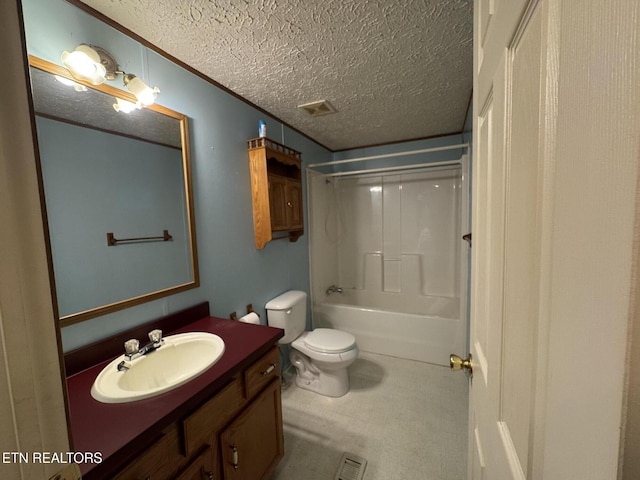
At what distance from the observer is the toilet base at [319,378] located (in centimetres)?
204

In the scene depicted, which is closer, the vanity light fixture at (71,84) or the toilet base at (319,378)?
the vanity light fixture at (71,84)

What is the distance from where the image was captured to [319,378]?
6.86 ft

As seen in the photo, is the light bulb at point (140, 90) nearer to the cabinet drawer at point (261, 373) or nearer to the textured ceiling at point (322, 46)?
the textured ceiling at point (322, 46)

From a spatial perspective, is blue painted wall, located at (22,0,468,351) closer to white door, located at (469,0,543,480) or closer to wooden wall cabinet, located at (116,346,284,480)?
wooden wall cabinet, located at (116,346,284,480)

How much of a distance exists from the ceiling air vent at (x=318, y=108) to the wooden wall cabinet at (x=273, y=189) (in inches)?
13.2

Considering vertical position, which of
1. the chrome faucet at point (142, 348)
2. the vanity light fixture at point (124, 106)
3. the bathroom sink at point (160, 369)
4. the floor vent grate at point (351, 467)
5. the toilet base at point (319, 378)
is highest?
the vanity light fixture at point (124, 106)

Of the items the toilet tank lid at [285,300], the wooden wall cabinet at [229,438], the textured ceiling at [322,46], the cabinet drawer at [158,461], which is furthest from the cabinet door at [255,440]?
the textured ceiling at [322,46]

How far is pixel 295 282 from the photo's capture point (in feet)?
8.24

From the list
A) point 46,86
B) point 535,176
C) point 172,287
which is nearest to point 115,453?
point 172,287

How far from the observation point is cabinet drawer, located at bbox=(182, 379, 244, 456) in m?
0.88

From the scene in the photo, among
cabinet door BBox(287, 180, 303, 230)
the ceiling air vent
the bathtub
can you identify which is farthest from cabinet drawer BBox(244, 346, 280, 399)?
the ceiling air vent

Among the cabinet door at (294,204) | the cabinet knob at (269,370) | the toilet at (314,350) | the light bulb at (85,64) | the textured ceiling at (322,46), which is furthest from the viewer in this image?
the cabinet door at (294,204)

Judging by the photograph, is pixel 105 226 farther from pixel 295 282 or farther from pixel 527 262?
pixel 295 282

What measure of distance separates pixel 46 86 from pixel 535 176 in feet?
4.96
